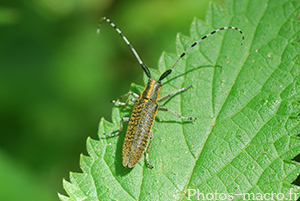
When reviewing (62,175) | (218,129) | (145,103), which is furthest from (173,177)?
(62,175)

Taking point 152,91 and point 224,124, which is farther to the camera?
point 152,91

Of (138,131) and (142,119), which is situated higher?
(142,119)

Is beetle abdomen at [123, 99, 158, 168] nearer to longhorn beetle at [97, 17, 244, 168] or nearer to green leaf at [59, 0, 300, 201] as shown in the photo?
longhorn beetle at [97, 17, 244, 168]

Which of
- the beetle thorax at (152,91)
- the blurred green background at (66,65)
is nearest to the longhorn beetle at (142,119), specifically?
the beetle thorax at (152,91)

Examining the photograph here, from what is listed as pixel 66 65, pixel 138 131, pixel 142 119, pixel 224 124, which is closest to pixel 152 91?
pixel 142 119

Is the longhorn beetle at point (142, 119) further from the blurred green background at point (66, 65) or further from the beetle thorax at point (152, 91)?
the blurred green background at point (66, 65)

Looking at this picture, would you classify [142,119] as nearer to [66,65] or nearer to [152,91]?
[152,91]
